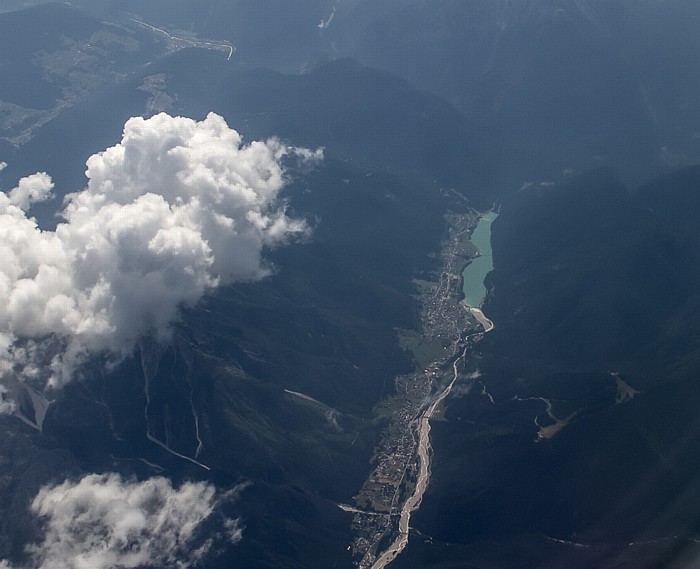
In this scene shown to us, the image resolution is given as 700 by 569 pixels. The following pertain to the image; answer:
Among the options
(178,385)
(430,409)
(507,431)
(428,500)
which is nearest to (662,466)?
(507,431)

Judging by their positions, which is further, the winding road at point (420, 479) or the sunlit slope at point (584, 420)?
the winding road at point (420, 479)

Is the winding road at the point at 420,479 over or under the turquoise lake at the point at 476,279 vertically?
under

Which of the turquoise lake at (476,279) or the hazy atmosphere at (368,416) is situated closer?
the hazy atmosphere at (368,416)

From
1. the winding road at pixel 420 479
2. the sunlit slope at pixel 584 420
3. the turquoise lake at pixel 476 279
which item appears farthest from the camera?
the turquoise lake at pixel 476 279

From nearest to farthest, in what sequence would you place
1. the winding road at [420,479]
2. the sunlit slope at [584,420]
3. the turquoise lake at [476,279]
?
1. the sunlit slope at [584,420]
2. the winding road at [420,479]
3. the turquoise lake at [476,279]

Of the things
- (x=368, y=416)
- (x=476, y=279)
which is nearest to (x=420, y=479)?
(x=368, y=416)

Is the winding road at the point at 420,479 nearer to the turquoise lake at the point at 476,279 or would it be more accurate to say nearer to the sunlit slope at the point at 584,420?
the sunlit slope at the point at 584,420

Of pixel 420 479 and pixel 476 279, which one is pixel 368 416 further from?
pixel 476 279

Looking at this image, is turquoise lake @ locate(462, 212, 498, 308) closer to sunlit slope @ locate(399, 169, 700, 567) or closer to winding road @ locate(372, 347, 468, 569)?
sunlit slope @ locate(399, 169, 700, 567)

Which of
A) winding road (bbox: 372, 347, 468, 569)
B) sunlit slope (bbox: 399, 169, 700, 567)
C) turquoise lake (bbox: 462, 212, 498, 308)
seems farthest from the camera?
turquoise lake (bbox: 462, 212, 498, 308)

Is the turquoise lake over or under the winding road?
over

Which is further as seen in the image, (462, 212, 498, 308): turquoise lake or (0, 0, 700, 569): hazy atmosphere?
(462, 212, 498, 308): turquoise lake
